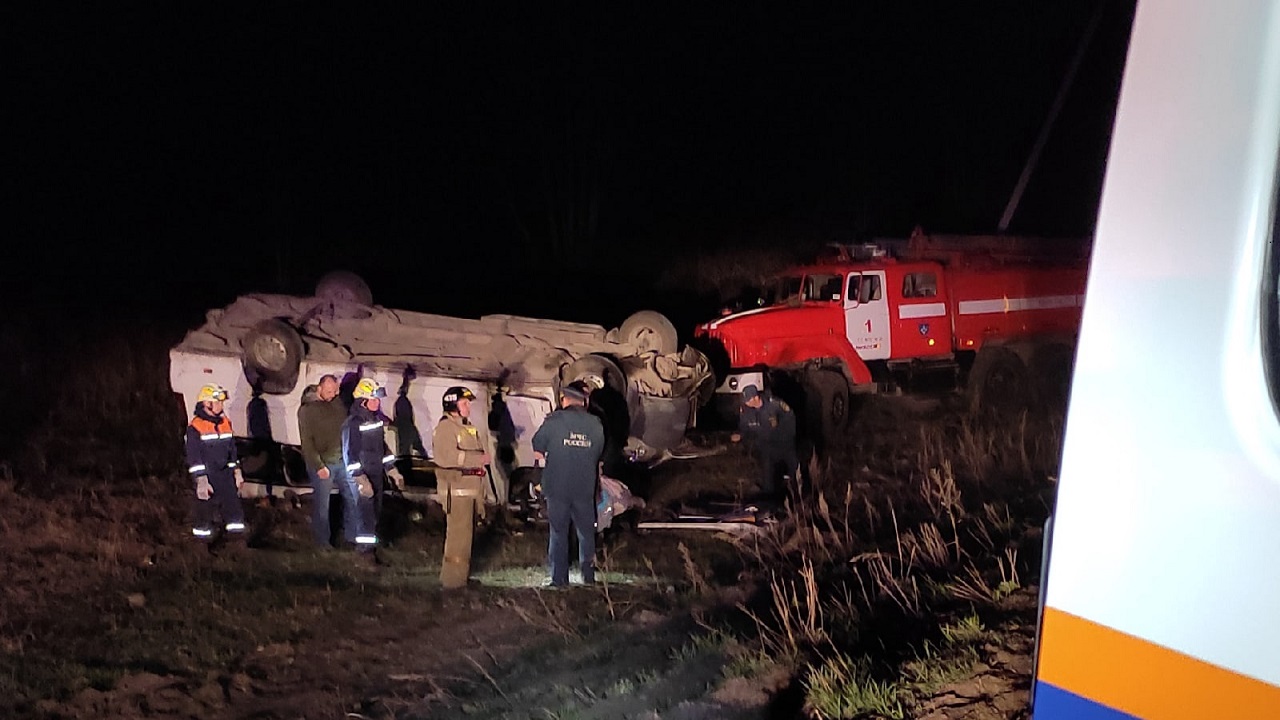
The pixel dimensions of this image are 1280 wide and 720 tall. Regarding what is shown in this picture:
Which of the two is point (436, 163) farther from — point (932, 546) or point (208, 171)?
point (932, 546)

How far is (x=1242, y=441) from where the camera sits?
1.45 meters

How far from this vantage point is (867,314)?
35.1ft

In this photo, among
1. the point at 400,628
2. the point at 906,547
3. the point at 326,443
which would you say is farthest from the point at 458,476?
the point at 906,547

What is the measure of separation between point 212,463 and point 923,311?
23.9 feet

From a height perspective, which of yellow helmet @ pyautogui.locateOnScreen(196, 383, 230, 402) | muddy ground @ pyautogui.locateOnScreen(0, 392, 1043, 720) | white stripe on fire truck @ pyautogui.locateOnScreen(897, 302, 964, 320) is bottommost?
muddy ground @ pyautogui.locateOnScreen(0, 392, 1043, 720)

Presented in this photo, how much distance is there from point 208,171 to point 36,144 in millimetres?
4846

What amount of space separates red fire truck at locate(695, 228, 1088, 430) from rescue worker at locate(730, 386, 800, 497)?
168cm

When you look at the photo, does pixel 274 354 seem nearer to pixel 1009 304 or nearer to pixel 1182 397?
pixel 1009 304

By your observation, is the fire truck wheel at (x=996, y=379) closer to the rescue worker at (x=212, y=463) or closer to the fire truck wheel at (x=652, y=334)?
the fire truck wheel at (x=652, y=334)

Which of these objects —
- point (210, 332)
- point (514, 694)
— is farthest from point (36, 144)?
point (514, 694)

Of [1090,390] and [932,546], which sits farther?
[932,546]

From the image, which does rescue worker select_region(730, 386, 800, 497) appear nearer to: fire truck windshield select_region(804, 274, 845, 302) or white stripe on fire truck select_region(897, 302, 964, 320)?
fire truck windshield select_region(804, 274, 845, 302)

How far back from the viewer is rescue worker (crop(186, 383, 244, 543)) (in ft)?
24.6

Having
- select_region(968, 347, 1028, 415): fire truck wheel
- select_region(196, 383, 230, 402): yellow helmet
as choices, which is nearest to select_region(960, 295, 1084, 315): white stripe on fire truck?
select_region(968, 347, 1028, 415): fire truck wheel
